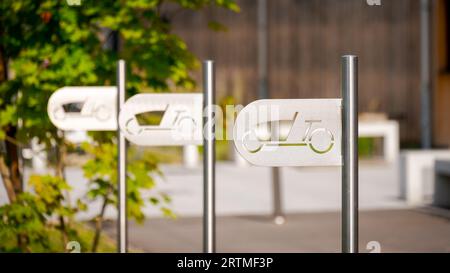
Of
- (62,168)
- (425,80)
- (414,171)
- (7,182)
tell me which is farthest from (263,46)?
(7,182)

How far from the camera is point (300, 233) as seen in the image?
970 cm

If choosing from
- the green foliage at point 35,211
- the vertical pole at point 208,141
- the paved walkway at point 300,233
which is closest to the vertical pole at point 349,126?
the vertical pole at point 208,141

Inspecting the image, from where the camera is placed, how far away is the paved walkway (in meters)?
8.86

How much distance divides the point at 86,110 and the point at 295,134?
143cm

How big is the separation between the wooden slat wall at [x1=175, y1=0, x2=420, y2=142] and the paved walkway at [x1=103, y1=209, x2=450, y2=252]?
42.7 ft

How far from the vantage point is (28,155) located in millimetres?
7324

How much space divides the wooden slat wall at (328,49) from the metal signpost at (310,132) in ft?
61.8

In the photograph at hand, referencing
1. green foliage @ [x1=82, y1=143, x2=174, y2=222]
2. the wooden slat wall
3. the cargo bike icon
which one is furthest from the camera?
the wooden slat wall

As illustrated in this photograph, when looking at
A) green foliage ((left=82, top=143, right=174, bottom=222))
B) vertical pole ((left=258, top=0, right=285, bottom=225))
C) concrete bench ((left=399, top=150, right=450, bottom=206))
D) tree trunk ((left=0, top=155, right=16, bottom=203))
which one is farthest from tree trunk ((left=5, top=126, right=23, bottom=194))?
vertical pole ((left=258, top=0, right=285, bottom=225))

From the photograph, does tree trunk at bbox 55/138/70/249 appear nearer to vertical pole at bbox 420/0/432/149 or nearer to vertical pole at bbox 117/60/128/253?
vertical pole at bbox 117/60/128/253

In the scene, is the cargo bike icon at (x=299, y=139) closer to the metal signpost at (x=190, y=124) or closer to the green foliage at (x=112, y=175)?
the metal signpost at (x=190, y=124)

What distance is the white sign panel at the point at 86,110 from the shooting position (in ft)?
18.8
